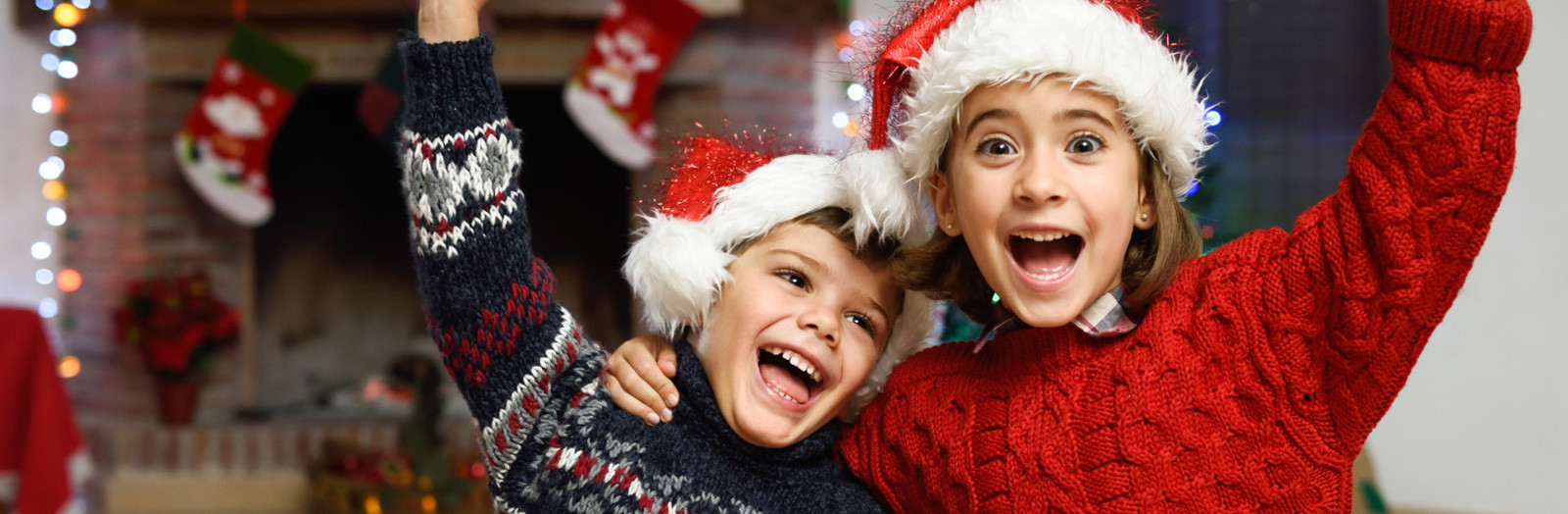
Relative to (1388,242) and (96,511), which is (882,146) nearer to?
(1388,242)

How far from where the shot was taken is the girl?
81 cm

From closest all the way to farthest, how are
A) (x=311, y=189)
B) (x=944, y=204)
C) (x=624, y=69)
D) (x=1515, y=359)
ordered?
1. (x=944, y=204)
2. (x=1515, y=359)
3. (x=624, y=69)
4. (x=311, y=189)

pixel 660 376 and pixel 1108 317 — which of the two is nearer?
pixel 1108 317

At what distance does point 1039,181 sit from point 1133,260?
0.15m

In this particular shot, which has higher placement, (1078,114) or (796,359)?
(1078,114)

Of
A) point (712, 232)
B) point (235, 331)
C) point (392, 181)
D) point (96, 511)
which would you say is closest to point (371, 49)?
point (392, 181)

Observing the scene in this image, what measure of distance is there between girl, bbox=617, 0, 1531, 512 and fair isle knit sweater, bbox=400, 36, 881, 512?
0.19 m

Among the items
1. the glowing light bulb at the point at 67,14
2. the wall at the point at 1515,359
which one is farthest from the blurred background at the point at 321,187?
the wall at the point at 1515,359

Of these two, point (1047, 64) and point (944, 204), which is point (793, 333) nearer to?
point (944, 204)

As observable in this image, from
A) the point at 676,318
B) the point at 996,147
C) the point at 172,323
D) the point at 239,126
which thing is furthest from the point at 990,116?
the point at 172,323

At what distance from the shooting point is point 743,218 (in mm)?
1121

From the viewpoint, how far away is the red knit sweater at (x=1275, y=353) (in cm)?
78

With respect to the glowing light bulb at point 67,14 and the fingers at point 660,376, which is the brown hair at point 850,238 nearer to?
the fingers at point 660,376

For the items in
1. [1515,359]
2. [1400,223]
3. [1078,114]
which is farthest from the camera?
[1515,359]
